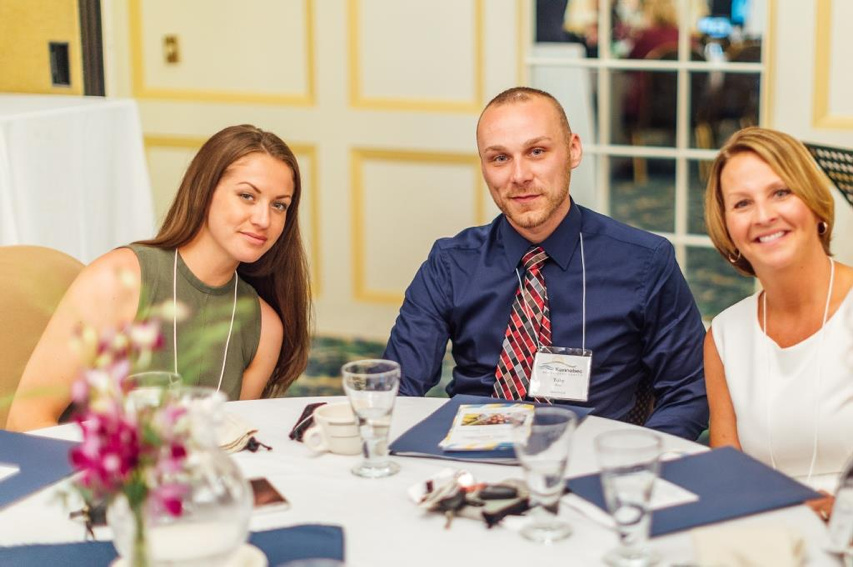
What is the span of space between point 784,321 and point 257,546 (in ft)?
3.67

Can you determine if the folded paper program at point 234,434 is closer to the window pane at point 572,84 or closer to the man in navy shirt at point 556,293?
the man in navy shirt at point 556,293

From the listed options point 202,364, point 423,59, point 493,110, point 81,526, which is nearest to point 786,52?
point 423,59

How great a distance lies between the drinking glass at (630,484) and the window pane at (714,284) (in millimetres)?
3488

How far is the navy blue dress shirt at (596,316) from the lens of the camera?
2.55 metres

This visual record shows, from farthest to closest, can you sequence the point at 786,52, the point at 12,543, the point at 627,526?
the point at 786,52, the point at 12,543, the point at 627,526

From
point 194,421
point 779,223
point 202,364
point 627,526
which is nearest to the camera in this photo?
point 194,421

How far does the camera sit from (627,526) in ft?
4.58

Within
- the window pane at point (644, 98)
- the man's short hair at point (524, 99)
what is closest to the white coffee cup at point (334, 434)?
the man's short hair at point (524, 99)

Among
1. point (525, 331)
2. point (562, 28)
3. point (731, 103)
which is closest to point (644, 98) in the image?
point (731, 103)

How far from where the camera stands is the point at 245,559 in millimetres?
1409

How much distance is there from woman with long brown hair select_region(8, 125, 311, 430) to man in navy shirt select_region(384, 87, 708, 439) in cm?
27

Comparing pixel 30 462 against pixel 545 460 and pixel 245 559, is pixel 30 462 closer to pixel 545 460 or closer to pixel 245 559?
pixel 245 559

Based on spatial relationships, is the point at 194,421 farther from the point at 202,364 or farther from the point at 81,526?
the point at 202,364

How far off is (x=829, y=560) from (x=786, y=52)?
303 cm
